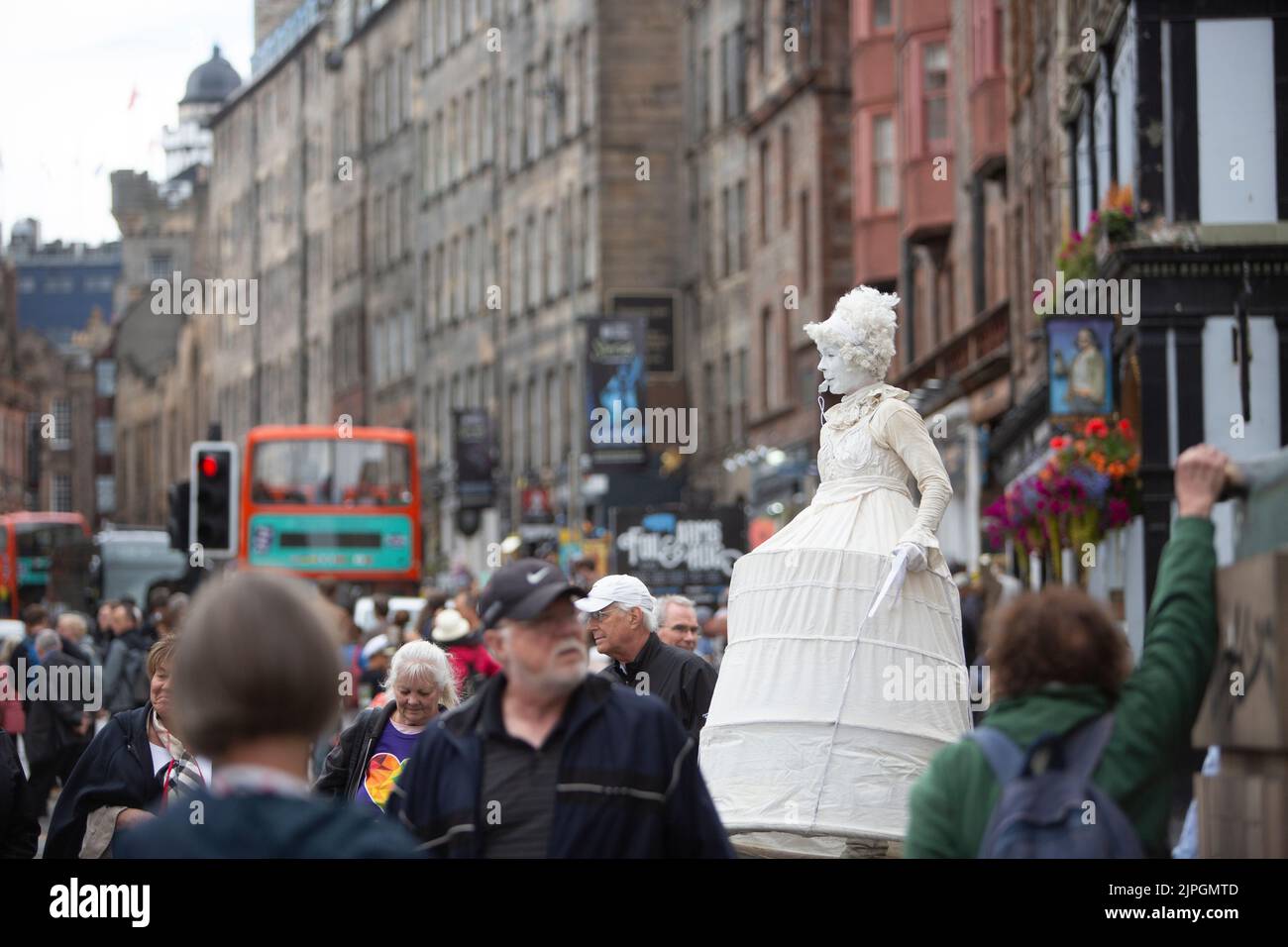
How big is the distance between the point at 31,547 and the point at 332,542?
21.2 metres

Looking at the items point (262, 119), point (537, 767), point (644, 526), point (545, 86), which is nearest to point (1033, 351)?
point (644, 526)

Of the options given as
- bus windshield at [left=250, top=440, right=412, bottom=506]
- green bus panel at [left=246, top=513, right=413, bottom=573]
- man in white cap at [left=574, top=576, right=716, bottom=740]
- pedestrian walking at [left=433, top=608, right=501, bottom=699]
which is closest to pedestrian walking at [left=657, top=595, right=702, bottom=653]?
man in white cap at [left=574, top=576, right=716, bottom=740]

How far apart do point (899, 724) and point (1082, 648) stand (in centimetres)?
420

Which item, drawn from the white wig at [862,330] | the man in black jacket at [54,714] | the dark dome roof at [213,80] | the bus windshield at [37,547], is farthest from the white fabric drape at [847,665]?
the dark dome roof at [213,80]

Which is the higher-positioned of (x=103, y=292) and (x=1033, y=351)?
(x=103, y=292)

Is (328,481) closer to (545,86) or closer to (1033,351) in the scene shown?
(1033,351)

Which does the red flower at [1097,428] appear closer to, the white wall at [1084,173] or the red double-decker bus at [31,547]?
the white wall at [1084,173]

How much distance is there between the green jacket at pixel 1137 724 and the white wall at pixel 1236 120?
1968 centimetres

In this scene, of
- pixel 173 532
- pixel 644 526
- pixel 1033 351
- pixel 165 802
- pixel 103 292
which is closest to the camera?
pixel 165 802

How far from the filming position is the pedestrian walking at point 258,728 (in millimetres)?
4461

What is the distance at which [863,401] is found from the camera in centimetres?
1030

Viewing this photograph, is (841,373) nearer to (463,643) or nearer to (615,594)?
(615,594)

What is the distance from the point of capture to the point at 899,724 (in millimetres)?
9672

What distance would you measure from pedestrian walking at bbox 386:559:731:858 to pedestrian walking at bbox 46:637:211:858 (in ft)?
10.8
